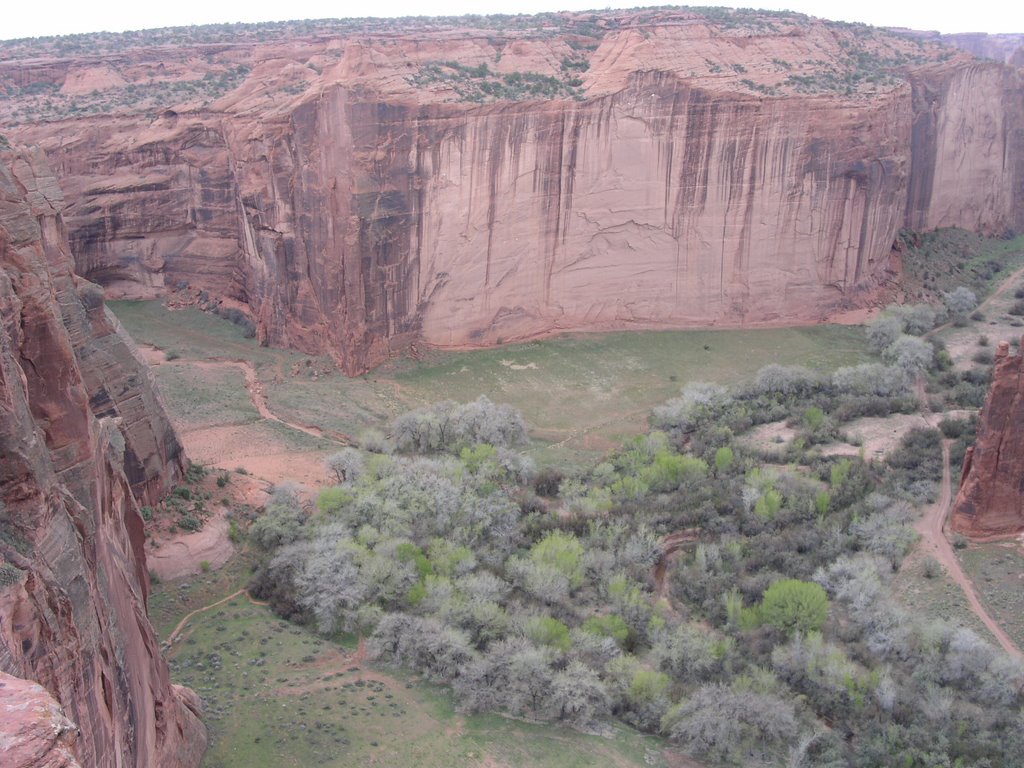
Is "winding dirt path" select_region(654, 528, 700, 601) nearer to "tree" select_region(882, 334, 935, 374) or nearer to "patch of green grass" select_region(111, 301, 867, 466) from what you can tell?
"patch of green grass" select_region(111, 301, 867, 466)

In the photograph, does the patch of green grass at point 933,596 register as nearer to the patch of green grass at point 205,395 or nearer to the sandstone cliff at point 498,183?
the patch of green grass at point 205,395

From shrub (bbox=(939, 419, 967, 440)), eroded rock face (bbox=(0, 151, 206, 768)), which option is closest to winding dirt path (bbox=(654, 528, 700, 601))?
shrub (bbox=(939, 419, 967, 440))

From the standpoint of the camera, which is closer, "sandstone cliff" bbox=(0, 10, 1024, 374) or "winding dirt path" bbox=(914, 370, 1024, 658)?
"winding dirt path" bbox=(914, 370, 1024, 658)

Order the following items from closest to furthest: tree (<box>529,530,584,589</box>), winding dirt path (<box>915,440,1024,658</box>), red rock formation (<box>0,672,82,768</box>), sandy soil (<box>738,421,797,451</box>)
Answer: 1. red rock formation (<box>0,672,82,768</box>)
2. winding dirt path (<box>915,440,1024,658</box>)
3. tree (<box>529,530,584,589</box>)
4. sandy soil (<box>738,421,797,451</box>)

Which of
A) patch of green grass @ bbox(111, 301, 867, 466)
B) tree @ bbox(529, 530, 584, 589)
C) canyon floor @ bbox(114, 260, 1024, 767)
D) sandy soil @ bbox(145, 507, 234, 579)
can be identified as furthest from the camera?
patch of green grass @ bbox(111, 301, 867, 466)

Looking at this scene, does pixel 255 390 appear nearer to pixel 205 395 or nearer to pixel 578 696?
pixel 205 395

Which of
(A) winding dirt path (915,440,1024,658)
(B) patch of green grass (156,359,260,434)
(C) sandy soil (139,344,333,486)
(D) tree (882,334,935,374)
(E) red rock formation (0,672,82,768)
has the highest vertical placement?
(E) red rock formation (0,672,82,768)

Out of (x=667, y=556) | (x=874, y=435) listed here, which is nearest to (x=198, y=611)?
(x=667, y=556)

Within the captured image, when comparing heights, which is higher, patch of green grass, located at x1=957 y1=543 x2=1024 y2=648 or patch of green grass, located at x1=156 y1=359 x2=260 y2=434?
patch of green grass, located at x1=957 y1=543 x2=1024 y2=648
